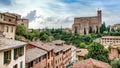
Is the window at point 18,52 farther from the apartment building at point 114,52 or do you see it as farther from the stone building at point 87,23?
the stone building at point 87,23

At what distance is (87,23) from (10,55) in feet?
493

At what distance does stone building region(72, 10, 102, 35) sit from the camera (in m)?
162

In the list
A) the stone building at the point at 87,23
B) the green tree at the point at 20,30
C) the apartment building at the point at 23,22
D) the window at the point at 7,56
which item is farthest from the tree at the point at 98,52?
the stone building at the point at 87,23

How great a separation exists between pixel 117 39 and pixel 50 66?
76.7 meters

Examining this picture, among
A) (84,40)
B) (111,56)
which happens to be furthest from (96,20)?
(111,56)

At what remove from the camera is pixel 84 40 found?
10944 cm

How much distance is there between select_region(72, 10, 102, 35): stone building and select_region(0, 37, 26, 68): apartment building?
5513 inches

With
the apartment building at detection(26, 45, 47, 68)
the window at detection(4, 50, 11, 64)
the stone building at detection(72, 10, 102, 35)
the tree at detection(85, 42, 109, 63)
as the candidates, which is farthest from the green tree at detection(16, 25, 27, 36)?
the stone building at detection(72, 10, 102, 35)

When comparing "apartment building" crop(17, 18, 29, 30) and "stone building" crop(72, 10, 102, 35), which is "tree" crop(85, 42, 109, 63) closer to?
"apartment building" crop(17, 18, 29, 30)

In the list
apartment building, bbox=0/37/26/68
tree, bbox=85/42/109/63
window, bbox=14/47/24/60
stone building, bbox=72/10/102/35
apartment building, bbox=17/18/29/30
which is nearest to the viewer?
apartment building, bbox=0/37/26/68

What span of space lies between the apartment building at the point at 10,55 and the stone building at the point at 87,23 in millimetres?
140022

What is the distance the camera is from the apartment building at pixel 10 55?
17.6 metres

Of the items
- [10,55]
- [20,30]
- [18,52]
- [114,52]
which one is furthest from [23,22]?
[10,55]

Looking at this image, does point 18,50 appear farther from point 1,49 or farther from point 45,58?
point 45,58
